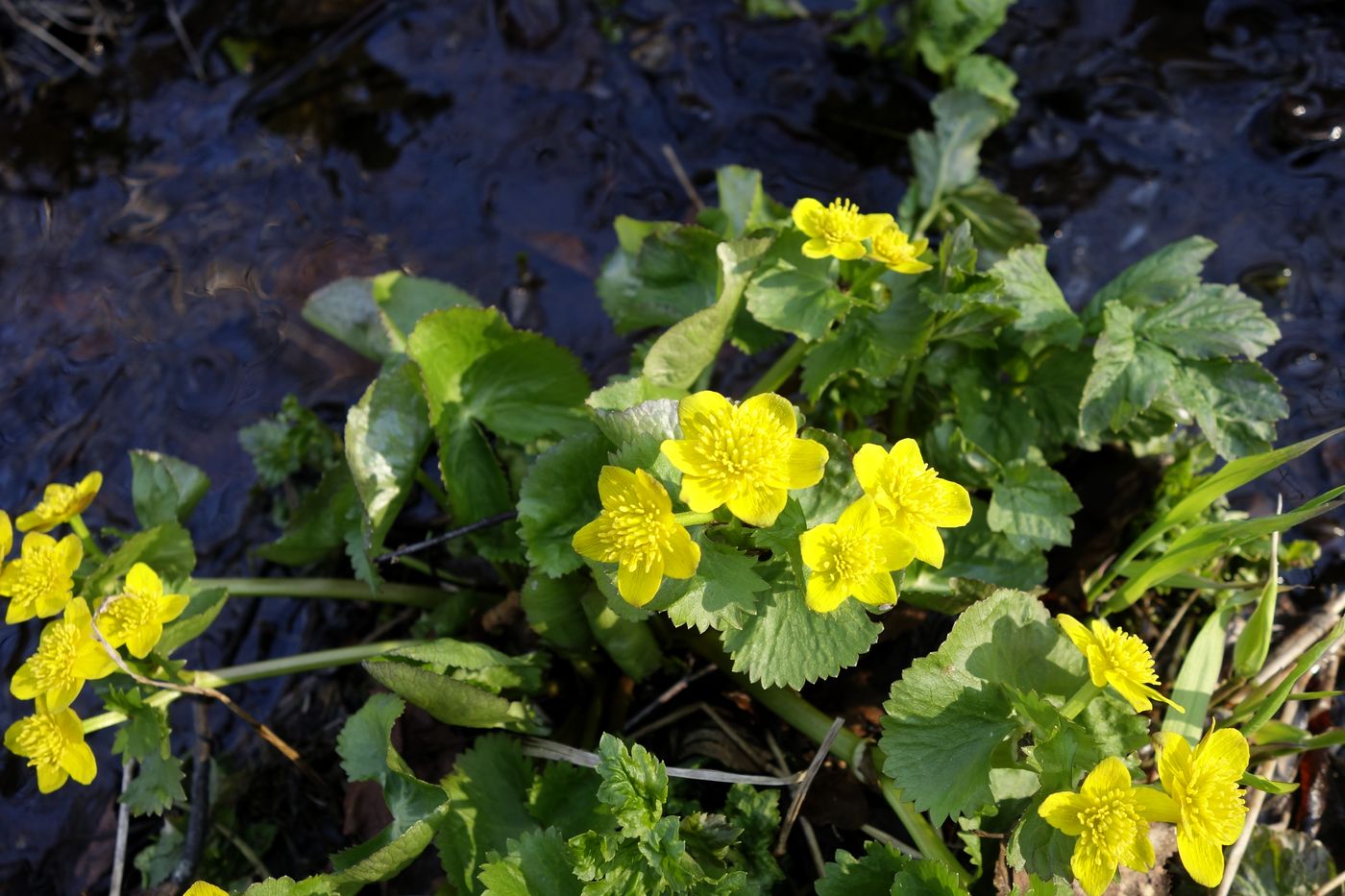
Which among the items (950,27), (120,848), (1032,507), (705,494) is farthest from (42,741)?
(950,27)

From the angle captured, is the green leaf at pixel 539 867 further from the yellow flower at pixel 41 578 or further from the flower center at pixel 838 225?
the flower center at pixel 838 225

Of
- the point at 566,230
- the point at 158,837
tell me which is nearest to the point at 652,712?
the point at 158,837

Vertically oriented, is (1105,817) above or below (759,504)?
below

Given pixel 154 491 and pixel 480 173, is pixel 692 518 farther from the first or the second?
pixel 480 173

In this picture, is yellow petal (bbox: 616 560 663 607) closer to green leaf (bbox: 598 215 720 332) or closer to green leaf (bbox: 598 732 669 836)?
green leaf (bbox: 598 732 669 836)

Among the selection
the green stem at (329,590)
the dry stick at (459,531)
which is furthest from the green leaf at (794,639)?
the green stem at (329,590)

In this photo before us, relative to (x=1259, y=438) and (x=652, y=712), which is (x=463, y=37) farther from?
(x=1259, y=438)

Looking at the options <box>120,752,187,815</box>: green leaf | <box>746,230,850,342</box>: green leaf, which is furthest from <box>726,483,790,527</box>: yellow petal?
<box>120,752,187,815</box>: green leaf

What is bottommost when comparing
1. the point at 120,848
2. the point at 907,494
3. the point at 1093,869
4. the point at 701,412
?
the point at 120,848
